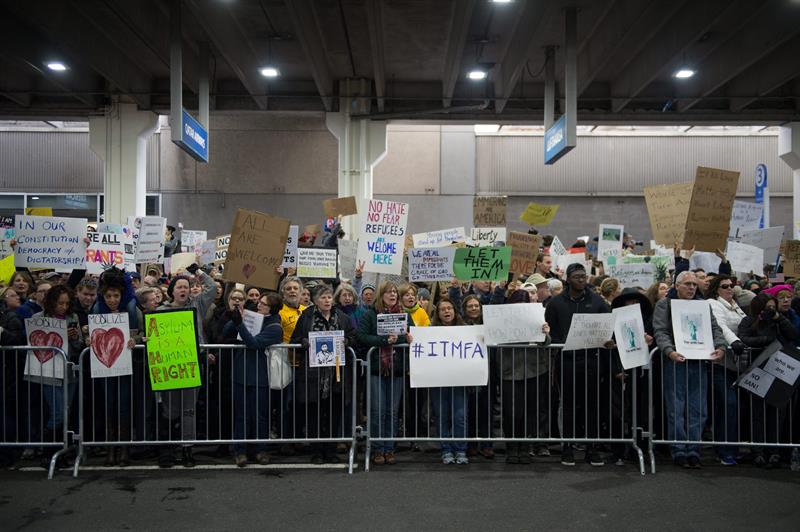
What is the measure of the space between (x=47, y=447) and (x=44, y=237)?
2.92 m

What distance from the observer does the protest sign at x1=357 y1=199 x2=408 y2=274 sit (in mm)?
9891

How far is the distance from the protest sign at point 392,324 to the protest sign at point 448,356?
0.12m

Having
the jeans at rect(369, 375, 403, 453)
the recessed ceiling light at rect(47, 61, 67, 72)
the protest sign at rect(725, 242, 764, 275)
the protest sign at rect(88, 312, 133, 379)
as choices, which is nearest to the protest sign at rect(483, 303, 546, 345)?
the jeans at rect(369, 375, 403, 453)

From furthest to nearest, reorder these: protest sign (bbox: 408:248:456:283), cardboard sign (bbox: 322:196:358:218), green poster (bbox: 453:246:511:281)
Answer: cardboard sign (bbox: 322:196:358:218)
protest sign (bbox: 408:248:456:283)
green poster (bbox: 453:246:511:281)

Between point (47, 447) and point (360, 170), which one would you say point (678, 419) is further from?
point (360, 170)

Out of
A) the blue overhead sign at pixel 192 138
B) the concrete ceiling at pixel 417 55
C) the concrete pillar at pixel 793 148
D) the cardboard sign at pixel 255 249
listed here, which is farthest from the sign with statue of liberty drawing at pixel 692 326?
the concrete pillar at pixel 793 148

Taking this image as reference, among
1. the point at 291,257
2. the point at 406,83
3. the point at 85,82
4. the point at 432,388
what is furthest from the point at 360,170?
the point at 432,388

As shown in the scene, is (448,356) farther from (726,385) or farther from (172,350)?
(726,385)

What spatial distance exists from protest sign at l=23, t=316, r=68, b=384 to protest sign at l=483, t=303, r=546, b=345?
14.1 ft

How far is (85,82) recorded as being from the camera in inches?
725

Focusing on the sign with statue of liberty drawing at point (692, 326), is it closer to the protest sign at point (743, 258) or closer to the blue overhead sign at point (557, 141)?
the protest sign at point (743, 258)

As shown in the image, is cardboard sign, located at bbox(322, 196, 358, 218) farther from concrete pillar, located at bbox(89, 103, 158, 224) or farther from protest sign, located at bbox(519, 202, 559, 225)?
concrete pillar, located at bbox(89, 103, 158, 224)

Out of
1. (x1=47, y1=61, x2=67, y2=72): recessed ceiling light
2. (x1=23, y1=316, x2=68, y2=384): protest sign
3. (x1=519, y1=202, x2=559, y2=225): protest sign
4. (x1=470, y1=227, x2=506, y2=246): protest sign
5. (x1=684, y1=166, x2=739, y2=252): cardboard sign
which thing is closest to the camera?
(x1=23, y1=316, x2=68, y2=384): protest sign

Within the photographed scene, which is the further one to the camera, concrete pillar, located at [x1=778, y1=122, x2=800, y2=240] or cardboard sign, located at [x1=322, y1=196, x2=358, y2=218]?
concrete pillar, located at [x1=778, y1=122, x2=800, y2=240]
